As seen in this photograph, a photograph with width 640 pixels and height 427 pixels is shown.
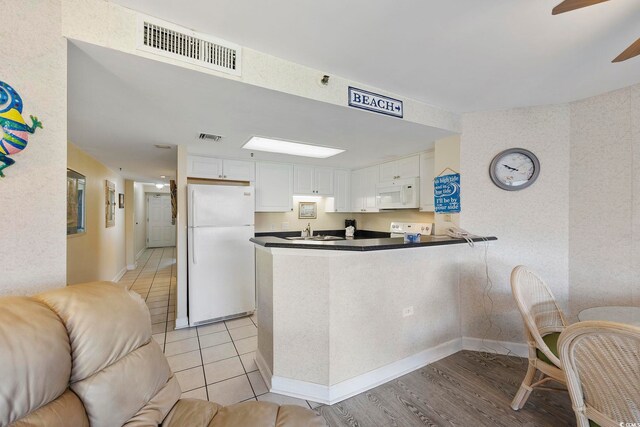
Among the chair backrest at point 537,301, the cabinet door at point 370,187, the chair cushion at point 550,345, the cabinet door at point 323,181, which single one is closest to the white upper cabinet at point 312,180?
the cabinet door at point 323,181

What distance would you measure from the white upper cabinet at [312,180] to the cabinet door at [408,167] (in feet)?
4.07

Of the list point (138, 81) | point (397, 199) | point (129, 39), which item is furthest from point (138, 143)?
point (397, 199)

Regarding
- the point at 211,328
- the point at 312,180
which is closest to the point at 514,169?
the point at 312,180

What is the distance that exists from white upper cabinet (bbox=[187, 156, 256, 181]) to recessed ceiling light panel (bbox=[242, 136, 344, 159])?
1.95 feet

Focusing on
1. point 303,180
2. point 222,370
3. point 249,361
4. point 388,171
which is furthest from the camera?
point 303,180

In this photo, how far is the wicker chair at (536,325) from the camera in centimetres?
155

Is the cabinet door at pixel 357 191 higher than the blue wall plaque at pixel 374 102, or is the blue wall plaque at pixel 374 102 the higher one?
A: the blue wall plaque at pixel 374 102

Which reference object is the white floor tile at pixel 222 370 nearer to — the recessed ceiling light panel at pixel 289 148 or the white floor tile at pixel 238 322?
the white floor tile at pixel 238 322

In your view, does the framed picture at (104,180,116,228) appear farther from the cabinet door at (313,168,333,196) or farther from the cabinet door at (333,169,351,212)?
the cabinet door at (333,169,351,212)

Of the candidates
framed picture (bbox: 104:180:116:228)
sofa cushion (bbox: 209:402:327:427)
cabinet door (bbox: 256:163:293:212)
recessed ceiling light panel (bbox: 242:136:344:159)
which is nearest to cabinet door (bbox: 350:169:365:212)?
recessed ceiling light panel (bbox: 242:136:344:159)

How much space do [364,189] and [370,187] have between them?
155 mm

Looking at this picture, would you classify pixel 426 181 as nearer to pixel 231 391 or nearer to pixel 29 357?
pixel 231 391

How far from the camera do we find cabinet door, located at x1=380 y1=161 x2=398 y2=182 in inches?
151

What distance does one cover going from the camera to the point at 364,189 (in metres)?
4.42
